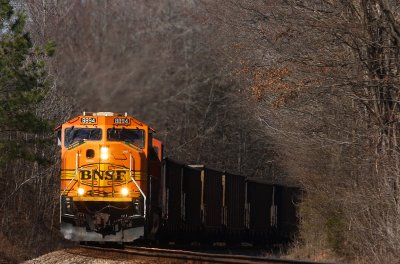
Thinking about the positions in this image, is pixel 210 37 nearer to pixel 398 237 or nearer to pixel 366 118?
pixel 366 118

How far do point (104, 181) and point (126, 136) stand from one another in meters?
1.11

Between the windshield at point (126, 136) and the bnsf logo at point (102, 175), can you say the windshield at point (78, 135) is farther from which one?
the bnsf logo at point (102, 175)

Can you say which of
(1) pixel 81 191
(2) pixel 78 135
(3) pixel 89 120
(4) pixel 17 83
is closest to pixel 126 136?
(3) pixel 89 120

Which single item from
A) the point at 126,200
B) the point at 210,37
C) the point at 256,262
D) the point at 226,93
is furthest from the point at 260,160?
the point at 256,262

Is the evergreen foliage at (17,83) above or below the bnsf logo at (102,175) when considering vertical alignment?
above

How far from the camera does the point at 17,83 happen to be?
21.8 meters

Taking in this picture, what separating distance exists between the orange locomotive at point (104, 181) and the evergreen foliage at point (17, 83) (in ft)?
9.82

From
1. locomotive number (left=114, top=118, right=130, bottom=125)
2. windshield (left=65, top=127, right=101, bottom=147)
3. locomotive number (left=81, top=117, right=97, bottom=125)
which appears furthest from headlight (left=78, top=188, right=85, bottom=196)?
locomotive number (left=114, top=118, right=130, bottom=125)

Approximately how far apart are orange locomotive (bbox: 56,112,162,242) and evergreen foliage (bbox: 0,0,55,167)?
299 cm

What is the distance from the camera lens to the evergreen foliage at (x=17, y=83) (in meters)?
21.4

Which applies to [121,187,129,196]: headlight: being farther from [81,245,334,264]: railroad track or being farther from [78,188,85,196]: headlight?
[81,245,334,264]: railroad track

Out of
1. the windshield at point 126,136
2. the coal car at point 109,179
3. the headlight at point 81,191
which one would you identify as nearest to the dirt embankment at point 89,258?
the coal car at point 109,179

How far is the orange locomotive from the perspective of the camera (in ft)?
61.3

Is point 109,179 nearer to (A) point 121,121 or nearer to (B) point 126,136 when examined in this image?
(B) point 126,136
